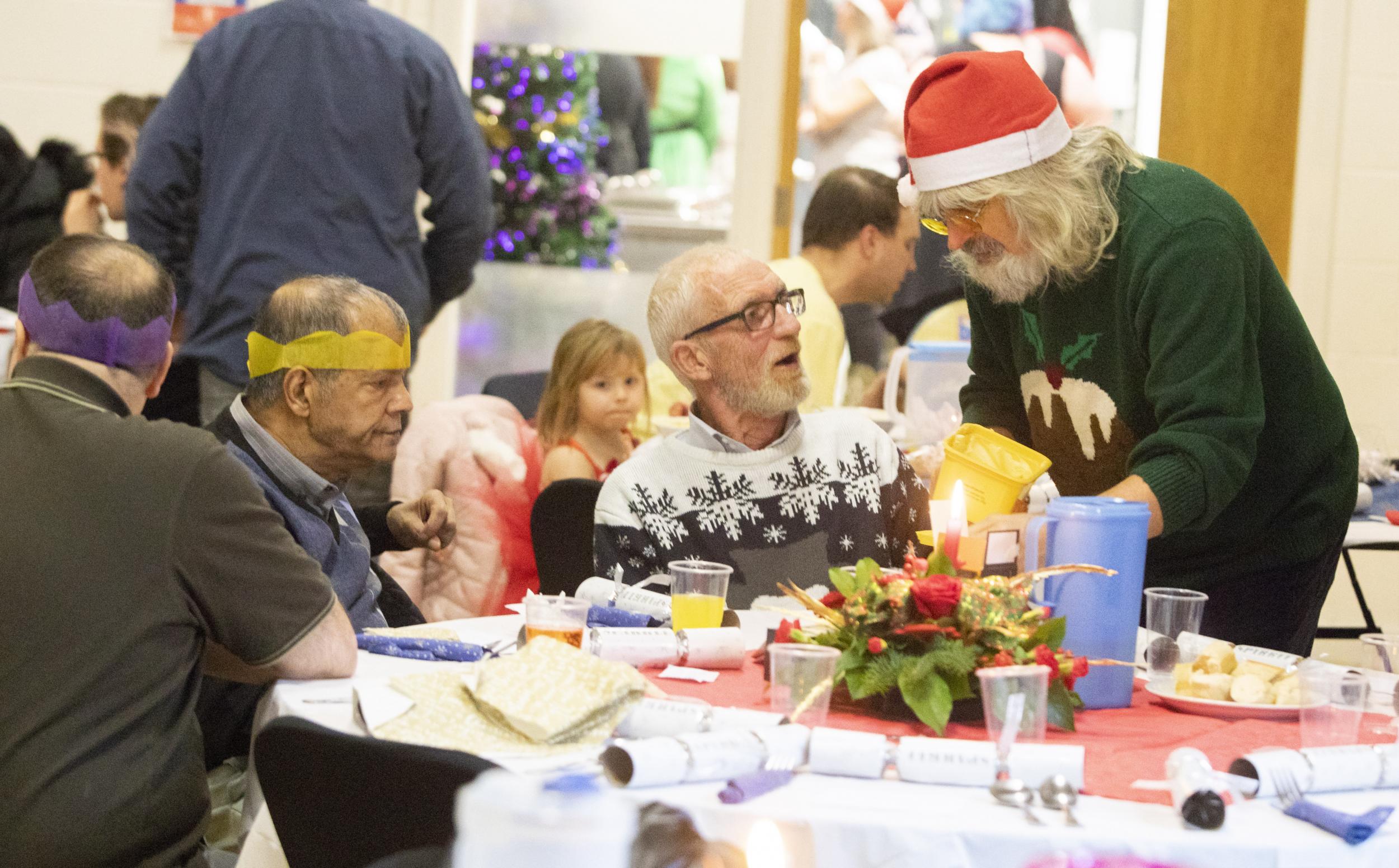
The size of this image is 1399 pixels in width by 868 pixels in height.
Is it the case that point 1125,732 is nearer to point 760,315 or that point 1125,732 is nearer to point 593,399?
point 760,315

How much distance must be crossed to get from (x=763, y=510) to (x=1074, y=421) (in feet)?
1.76

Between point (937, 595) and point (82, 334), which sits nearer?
point (937, 595)

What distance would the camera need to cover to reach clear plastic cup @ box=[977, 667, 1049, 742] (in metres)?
1.38

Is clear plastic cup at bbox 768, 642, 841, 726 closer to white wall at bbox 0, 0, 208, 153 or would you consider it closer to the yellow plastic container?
the yellow plastic container

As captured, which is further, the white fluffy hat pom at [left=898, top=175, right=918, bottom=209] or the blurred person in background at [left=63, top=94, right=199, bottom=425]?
the blurred person in background at [left=63, top=94, right=199, bottom=425]

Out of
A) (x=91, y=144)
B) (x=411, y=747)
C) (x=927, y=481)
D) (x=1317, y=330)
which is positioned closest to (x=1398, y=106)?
(x=1317, y=330)

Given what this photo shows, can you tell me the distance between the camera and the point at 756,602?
2.27 meters

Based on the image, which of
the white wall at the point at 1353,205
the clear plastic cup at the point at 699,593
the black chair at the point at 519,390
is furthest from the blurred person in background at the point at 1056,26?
the clear plastic cup at the point at 699,593

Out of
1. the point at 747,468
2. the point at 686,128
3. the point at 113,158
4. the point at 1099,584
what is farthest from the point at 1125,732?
the point at 686,128

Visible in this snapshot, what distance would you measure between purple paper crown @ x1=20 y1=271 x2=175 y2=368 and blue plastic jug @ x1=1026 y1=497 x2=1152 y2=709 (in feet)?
3.79

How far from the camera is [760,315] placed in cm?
259

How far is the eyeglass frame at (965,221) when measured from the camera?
7.37 feet

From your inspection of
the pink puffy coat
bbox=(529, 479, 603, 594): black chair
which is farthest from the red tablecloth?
the pink puffy coat

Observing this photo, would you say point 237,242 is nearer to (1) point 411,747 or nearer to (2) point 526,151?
(1) point 411,747
